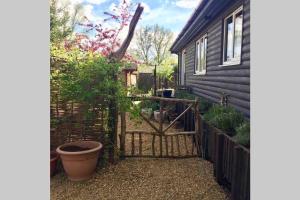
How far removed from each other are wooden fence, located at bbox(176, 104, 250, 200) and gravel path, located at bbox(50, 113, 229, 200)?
271 mm

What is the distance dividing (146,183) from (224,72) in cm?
279

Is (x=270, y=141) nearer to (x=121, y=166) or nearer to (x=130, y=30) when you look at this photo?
(x=121, y=166)

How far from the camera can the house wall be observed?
12.3 feet

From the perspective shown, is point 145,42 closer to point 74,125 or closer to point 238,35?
point 238,35

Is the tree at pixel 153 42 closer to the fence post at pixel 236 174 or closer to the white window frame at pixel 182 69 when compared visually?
the white window frame at pixel 182 69

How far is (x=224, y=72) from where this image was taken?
4.91m

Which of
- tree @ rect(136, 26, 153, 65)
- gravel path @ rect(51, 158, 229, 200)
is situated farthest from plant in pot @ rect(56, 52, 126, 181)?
tree @ rect(136, 26, 153, 65)

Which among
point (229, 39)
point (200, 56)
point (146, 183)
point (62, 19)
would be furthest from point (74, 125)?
point (62, 19)

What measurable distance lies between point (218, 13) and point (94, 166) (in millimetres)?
4176

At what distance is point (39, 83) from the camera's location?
3.43 ft

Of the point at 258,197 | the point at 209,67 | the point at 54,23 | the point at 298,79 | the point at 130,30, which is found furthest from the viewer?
the point at 54,23

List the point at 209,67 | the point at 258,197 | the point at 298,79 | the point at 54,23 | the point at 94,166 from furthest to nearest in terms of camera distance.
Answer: the point at 54,23 → the point at 209,67 → the point at 94,166 → the point at 258,197 → the point at 298,79

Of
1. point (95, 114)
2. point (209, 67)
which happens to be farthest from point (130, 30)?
point (209, 67)

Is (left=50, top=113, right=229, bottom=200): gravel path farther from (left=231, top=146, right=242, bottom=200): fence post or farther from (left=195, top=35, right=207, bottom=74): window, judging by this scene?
(left=195, top=35, right=207, bottom=74): window
